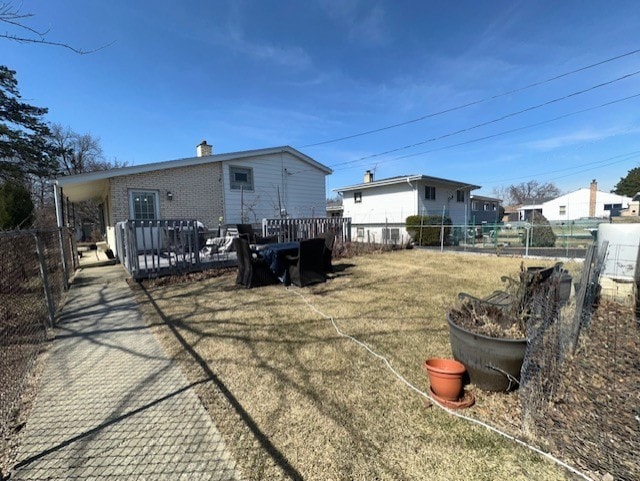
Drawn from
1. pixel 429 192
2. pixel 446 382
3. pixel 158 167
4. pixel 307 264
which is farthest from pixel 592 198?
pixel 446 382

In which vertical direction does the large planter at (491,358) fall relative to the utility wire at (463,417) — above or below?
above

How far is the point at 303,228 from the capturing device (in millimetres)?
10727

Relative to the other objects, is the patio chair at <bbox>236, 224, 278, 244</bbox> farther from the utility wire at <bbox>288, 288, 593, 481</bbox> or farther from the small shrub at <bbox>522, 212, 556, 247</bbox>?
the small shrub at <bbox>522, 212, 556, 247</bbox>

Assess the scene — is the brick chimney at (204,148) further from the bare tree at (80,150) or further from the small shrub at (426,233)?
the bare tree at (80,150)

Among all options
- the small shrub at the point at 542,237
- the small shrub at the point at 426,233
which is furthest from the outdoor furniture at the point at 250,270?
the small shrub at the point at 542,237

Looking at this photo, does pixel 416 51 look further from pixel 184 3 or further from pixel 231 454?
pixel 231 454

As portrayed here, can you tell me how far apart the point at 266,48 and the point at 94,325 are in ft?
31.2

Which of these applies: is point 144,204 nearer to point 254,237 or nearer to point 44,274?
point 254,237

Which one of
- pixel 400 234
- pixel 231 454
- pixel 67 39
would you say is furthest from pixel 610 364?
pixel 400 234

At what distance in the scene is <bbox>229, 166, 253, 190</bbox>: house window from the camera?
480 inches

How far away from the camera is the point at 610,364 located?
2.88 metres

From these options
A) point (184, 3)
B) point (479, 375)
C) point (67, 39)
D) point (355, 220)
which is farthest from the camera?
point (355, 220)

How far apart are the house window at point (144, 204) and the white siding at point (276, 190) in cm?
256

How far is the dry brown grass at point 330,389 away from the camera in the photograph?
1748mm
